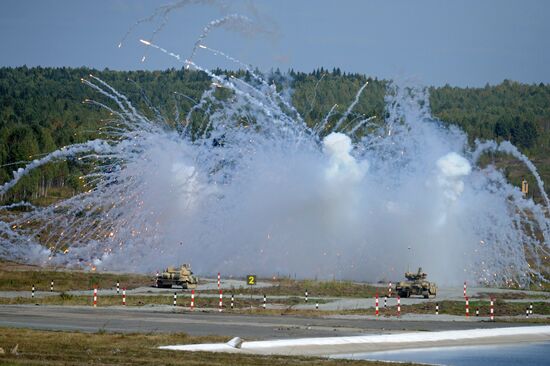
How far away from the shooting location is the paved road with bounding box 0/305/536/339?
3894 cm

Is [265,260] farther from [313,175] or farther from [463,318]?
[463,318]

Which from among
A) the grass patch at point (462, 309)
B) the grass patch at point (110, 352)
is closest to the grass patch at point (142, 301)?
the grass patch at point (462, 309)

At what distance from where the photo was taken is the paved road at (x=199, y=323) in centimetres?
3894

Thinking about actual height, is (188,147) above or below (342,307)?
above

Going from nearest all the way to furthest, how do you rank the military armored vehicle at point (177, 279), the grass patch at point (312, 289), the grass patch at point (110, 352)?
the grass patch at point (110, 352) < the grass patch at point (312, 289) < the military armored vehicle at point (177, 279)

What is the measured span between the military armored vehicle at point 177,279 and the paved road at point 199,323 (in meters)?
23.4

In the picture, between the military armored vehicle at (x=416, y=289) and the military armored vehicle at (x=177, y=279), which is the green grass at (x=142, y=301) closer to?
the military armored vehicle at (x=416, y=289)

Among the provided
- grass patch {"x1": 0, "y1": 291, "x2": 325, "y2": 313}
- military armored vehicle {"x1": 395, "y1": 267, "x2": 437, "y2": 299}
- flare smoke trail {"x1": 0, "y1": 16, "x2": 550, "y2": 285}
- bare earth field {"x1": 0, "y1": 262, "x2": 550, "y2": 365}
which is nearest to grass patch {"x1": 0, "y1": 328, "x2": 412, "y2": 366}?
bare earth field {"x1": 0, "y1": 262, "x2": 550, "y2": 365}

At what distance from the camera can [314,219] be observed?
96.3m

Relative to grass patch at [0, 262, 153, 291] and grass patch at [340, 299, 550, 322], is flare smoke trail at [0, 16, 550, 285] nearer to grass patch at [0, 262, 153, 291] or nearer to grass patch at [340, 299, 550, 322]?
grass patch at [0, 262, 153, 291]

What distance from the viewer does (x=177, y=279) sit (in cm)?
7444

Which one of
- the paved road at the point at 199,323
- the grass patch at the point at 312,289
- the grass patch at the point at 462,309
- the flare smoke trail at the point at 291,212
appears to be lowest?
the paved road at the point at 199,323

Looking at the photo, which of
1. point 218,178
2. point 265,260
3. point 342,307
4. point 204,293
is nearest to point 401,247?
point 265,260

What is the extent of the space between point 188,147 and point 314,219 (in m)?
14.5
